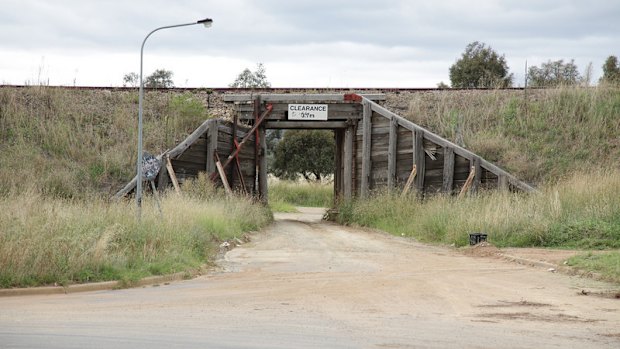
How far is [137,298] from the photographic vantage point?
11.4m

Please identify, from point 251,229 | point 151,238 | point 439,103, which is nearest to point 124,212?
point 151,238

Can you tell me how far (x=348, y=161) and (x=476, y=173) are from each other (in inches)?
270

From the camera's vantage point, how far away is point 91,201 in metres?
20.6

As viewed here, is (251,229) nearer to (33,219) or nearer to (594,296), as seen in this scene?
(33,219)

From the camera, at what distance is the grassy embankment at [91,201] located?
12.6 metres

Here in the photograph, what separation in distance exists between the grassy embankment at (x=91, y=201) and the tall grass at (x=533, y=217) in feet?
18.7

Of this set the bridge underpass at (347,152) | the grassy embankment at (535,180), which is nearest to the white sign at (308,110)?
the bridge underpass at (347,152)

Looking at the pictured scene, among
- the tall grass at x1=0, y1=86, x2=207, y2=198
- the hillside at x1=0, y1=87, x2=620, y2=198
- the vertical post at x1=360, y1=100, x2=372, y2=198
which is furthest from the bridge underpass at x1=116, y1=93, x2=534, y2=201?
the tall grass at x1=0, y1=86, x2=207, y2=198

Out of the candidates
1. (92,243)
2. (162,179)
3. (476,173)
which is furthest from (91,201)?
(476,173)

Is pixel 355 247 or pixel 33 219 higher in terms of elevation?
pixel 33 219

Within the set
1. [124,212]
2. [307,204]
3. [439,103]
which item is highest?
[439,103]

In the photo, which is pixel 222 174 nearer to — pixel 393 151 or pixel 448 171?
pixel 393 151

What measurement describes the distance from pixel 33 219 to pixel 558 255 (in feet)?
35.5

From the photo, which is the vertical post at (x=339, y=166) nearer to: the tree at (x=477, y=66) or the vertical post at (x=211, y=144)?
the vertical post at (x=211, y=144)
